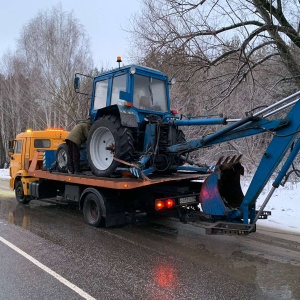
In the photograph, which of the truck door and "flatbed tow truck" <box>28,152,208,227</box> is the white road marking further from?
the truck door

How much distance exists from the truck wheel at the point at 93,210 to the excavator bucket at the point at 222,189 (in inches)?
94.6

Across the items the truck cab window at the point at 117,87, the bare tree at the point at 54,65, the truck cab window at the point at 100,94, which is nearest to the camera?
the truck cab window at the point at 117,87

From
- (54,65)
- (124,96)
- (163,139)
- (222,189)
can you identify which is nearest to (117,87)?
(124,96)

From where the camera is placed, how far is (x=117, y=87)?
8023mm

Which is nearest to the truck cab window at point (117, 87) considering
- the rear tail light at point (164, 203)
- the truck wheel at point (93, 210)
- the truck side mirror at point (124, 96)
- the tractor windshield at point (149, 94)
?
the truck side mirror at point (124, 96)

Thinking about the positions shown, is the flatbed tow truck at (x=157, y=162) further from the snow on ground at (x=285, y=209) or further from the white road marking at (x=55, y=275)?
the white road marking at (x=55, y=275)

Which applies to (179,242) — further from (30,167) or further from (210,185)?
(30,167)

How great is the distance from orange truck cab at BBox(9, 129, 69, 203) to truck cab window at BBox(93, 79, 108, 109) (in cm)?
297

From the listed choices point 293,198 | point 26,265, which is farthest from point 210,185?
point 293,198

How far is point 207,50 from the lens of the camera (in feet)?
33.6

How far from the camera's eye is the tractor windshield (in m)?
7.86

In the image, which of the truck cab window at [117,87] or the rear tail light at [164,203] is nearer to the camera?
the rear tail light at [164,203]

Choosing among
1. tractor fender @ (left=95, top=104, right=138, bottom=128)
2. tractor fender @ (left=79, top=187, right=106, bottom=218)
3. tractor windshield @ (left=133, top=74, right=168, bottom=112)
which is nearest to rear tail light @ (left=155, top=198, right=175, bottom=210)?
tractor fender @ (left=79, top=187, right=106, bottom=218)

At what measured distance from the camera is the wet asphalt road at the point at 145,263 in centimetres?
430
